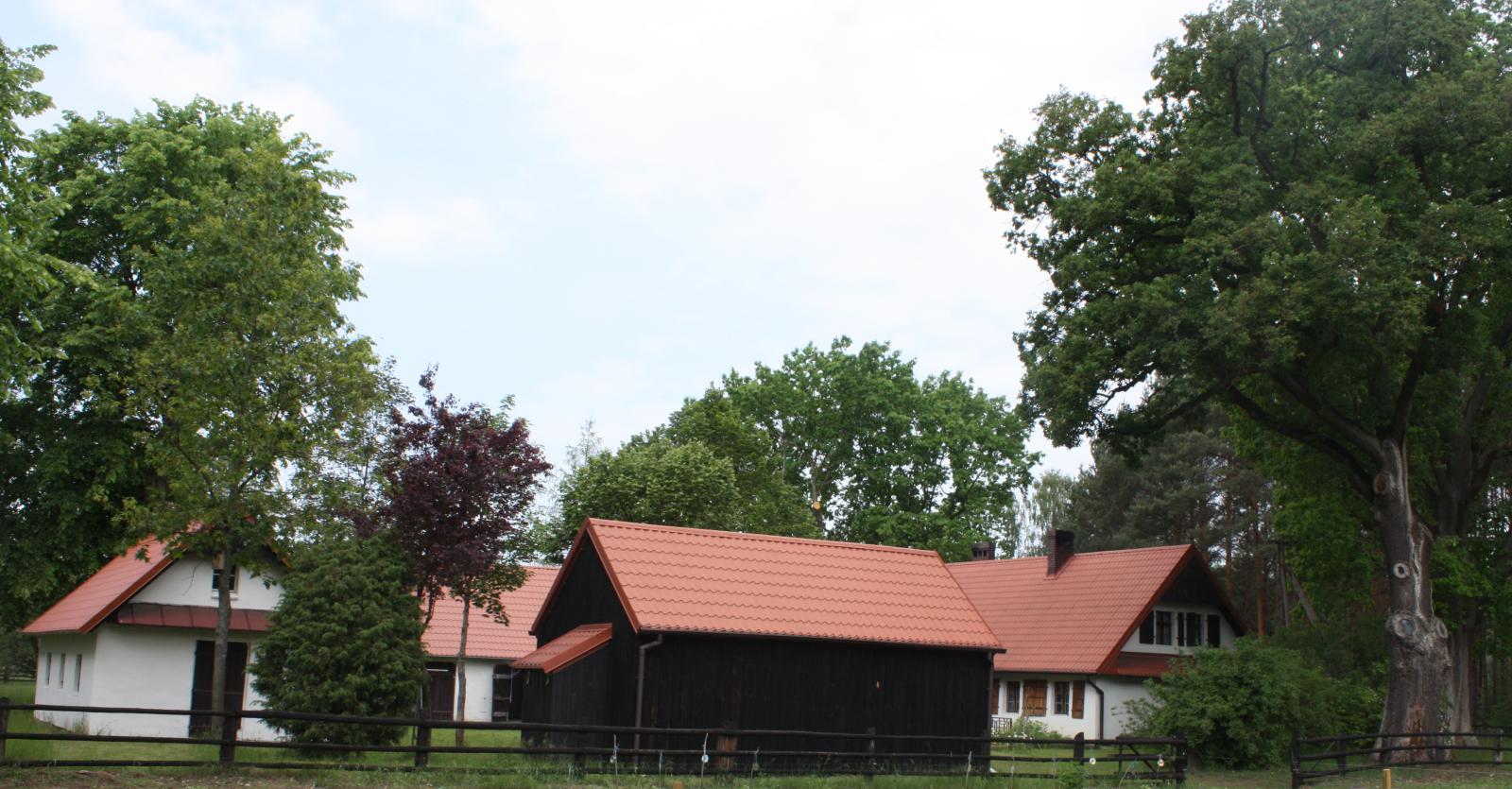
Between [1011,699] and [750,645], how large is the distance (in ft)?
59.6

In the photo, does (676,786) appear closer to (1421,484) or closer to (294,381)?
(294,381)

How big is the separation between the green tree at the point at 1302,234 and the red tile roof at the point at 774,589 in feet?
15.0

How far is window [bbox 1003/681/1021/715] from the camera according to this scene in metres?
39.6

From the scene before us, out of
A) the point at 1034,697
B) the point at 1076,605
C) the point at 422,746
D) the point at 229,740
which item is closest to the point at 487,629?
the point at 1034,697

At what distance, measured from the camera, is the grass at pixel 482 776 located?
16.0 metres

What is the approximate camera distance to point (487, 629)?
39.1 metres

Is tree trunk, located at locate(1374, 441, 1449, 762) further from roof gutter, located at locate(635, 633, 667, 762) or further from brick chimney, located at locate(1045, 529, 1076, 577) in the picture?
roof gutter, located at locate(635, 633, 667, 762)

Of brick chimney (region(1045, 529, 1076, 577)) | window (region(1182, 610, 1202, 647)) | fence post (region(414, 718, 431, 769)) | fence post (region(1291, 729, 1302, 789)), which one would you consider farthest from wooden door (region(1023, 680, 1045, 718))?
fence post (region(414, 718, 431, 769))

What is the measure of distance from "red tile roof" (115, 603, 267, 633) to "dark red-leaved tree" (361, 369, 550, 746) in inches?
275

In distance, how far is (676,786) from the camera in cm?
1823

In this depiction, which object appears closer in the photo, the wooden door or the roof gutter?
Result: the roof gutter

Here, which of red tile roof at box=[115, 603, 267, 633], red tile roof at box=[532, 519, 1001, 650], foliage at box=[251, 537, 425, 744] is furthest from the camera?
red tile roof at box=[115, 603, 267, 633]

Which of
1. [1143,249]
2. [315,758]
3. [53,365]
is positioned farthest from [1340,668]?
[53,365]

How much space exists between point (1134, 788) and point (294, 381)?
1568cm
